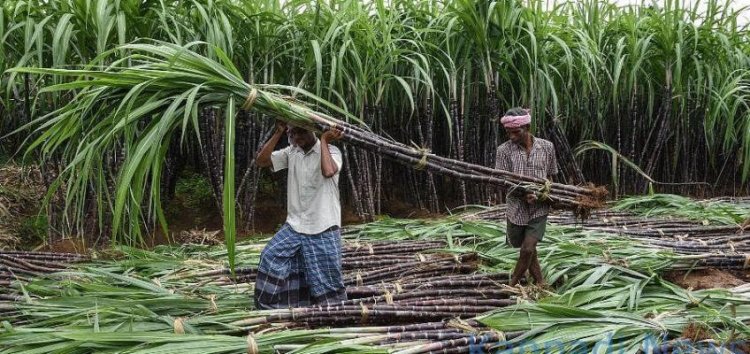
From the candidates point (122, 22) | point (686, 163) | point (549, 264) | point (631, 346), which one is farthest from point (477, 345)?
point (686, 163)

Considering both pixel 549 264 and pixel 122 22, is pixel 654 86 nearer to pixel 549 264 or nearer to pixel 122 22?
pixel 549 264

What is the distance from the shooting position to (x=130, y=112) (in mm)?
2398

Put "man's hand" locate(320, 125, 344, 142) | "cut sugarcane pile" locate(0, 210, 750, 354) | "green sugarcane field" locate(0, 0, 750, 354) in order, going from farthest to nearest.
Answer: "man's hand" locate(320, 125, 344, 142) < "green sugarcane field" locate(0, 0, 750, 354) < "cut sugarcane pile" locate(0, 210, 750, 354)

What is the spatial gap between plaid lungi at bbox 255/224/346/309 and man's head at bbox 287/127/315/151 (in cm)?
33

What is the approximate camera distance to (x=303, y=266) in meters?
2.90

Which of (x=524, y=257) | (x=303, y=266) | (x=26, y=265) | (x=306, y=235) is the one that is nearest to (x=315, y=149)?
(x=306, y=235)

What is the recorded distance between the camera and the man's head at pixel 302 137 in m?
2.79

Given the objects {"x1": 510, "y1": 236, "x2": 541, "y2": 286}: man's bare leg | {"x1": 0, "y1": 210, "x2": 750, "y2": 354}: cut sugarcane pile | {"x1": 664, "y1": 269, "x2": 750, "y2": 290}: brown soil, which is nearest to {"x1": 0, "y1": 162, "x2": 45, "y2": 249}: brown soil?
{"x1": 0, "y1": 210, "x2": 750, "y2": 354}: cut sugarcane pile

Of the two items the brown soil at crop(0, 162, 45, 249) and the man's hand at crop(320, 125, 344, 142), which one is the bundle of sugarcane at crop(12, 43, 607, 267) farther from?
the brown soil at crop(0, 162, 45, 249)

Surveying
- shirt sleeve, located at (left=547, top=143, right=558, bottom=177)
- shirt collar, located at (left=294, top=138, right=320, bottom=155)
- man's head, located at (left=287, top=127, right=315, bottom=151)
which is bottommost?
shirt sleeve, located at (left=547, top=143, right=558, bottom=177)

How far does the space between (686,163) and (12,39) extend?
513 cm

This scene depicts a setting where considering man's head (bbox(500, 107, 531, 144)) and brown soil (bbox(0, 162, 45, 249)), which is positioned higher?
man's head (bbox(500, 107, 531, 144))

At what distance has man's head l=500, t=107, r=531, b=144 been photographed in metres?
3.09

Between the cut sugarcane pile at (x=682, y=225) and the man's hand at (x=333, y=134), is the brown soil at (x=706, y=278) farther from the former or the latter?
the man's hand at (x=333, y=134)
